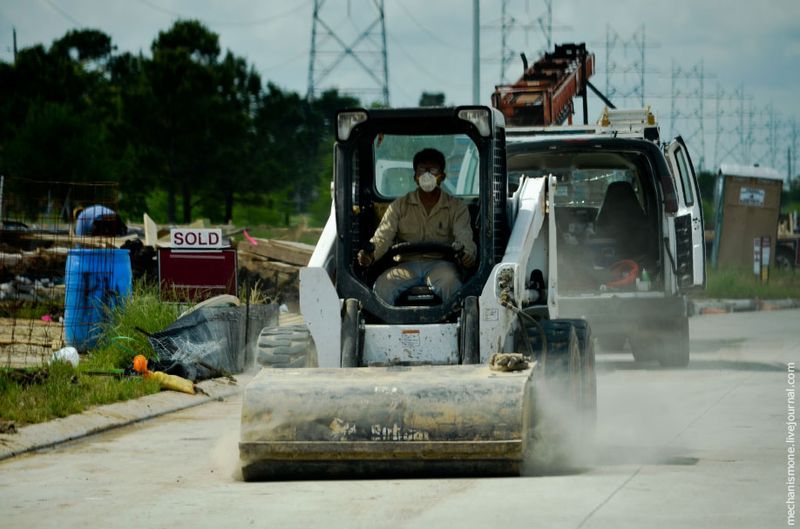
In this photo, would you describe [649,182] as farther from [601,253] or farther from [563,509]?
[563,509]

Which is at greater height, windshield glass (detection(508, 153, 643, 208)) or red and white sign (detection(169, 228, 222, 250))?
windshield glass (detection(508, 153, 643, 208))

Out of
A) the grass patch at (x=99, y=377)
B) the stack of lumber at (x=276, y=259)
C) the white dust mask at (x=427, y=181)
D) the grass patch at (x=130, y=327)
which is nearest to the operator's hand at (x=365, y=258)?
the white dust mask at (x=427, y=181)

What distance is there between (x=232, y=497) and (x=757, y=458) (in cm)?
346

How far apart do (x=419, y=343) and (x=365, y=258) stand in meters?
0.81

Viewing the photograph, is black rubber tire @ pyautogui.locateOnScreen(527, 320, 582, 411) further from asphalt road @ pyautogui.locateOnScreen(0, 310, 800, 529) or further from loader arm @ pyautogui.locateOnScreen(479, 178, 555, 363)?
asphalt road @ pyautogui.locateOnScreen(0, 310, 800, 529)

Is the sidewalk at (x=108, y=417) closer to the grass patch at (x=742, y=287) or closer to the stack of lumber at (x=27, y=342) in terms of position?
the stack of lumber at (x=27, y=342)

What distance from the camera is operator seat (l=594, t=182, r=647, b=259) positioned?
687 inches

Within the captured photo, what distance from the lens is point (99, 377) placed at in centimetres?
1426

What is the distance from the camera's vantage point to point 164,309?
1631 centimetres

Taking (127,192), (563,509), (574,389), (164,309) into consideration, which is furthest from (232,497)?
(127,192)

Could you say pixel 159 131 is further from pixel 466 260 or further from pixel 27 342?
pixel 466 260

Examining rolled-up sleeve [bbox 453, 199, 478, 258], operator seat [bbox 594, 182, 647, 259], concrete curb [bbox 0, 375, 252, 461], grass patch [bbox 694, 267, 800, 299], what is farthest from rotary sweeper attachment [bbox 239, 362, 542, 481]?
grass patch [bbox 694, 267, 800, 299]

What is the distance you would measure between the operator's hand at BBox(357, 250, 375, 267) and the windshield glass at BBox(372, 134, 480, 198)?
85 cm

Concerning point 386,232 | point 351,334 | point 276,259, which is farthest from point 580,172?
point 351,334
